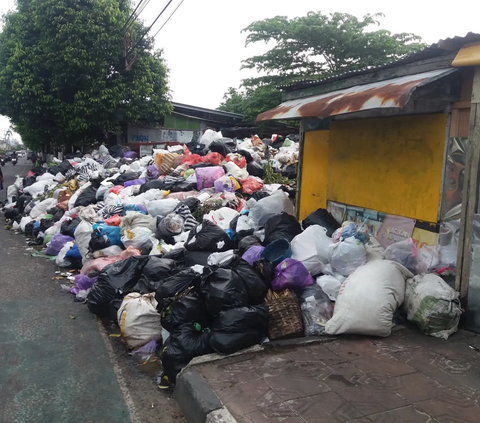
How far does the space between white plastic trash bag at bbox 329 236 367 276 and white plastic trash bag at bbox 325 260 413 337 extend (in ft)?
1.17

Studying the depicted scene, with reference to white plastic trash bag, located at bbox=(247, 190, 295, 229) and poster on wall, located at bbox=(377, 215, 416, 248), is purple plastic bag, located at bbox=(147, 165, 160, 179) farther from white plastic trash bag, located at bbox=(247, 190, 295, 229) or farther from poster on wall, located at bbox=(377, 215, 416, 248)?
poster on wall, located at bbox=(377, 215, 416, 248)

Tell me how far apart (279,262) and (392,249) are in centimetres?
112

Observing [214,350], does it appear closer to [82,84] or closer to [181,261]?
[181,261]

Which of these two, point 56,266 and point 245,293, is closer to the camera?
point 245,293

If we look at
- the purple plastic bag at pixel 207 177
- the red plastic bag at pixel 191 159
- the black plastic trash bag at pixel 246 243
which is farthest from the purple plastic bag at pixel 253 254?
the red plastic bag at pixel 191 159

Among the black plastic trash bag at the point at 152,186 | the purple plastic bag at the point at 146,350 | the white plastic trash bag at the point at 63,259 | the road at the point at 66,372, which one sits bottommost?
the road at the point at 66,372

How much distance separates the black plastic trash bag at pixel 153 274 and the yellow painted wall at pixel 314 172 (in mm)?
2238

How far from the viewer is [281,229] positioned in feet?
Result: 17.1

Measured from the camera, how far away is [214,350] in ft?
11.7

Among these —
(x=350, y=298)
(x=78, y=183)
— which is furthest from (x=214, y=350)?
(x=78, y=183)

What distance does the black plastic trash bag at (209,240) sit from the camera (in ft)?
17.5

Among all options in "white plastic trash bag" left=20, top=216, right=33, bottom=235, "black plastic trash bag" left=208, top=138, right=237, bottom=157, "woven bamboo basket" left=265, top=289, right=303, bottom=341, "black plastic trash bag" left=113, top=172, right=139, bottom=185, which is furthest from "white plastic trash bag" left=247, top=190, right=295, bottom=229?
"white plastic trash bag" left=20, top=216, right=33, bottom=235

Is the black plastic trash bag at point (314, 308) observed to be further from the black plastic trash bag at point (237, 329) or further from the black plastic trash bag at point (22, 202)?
the black plastic trash bag at point (22, 202)

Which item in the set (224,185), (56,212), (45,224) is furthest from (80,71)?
(224,185)
